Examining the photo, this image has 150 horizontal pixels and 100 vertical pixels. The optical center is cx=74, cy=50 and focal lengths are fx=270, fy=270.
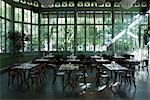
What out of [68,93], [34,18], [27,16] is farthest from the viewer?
[34,18]

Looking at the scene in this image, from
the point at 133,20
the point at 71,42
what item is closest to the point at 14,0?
the point at 71,42

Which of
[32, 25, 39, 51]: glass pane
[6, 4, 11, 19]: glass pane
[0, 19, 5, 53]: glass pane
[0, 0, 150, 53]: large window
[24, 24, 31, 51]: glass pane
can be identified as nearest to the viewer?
[0, 19, 5, 53]: glass pane

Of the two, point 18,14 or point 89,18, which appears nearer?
point 18,14

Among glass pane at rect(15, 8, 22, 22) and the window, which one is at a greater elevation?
glass pane at rect(15, 8, 22, 22)

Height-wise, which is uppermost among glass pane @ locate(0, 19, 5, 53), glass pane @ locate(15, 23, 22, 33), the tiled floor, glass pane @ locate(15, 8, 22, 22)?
glass pane @ locate(15, 8, 22, 22)

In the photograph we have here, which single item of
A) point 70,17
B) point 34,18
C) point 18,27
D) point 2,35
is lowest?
point 2,35

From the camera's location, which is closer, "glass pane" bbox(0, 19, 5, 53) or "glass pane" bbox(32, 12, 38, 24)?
"glass pane" bbox(0, 19, 5, 53)

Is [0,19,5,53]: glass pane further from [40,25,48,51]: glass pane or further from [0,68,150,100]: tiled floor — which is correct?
[0,68,150,100]: tiled floor

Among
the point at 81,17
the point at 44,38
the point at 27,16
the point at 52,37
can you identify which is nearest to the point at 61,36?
the point at 52,37

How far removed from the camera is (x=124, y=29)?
1773cm

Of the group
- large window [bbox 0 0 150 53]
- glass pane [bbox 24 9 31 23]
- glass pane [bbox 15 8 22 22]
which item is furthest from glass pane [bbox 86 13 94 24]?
glass pane [bbox 15 8 22 22]

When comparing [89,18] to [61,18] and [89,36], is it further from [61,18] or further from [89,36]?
[61,18]

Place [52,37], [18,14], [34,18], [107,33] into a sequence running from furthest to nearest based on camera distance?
[52,37] → [107,33] → [34,18] → [18,14]

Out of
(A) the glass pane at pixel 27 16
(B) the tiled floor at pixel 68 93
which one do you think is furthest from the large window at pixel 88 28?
(B) the tiled floor at pixel 68 93
